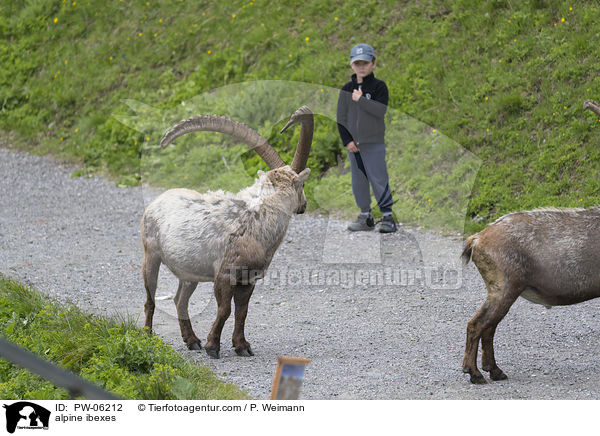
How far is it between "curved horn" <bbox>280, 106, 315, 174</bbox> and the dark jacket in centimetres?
432

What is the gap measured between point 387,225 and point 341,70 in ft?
17.0

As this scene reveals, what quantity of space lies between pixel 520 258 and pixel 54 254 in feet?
25.3

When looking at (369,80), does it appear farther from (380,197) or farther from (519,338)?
(519,338)

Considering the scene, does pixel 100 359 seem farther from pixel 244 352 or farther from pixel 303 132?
pixel 303 132

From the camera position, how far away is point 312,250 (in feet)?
38.2

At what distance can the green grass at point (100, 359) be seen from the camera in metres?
6.05

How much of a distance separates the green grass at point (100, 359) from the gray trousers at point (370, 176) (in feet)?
18.2

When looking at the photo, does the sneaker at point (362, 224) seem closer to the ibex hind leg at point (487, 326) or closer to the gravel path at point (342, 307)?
the gravel path at point (342, 307)

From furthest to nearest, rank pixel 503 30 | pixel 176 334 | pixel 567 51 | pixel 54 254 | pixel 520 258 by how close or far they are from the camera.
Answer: pixel 503 30, pixel 567 51, pixel 54 254, pixel 176 334, pixel 520 258

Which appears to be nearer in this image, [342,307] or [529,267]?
[529,267]

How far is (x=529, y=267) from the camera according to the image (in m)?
6.34

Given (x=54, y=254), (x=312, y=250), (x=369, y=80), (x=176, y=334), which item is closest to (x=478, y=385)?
(x=176, y=334)

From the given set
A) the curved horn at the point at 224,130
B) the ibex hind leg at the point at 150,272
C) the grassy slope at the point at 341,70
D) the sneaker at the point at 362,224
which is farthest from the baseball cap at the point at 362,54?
the ibex hind leg at the point at 150,272

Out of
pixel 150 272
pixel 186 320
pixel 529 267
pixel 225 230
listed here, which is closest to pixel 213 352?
pixel 186 320
